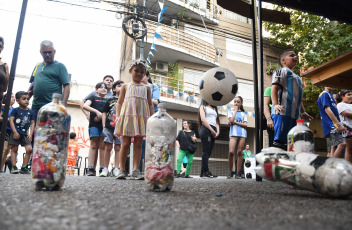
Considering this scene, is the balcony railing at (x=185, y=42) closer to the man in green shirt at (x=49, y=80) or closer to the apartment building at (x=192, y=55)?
the apartment building at (x=192, y=55)

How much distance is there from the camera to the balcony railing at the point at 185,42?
14.0 meters

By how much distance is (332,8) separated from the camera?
3.45 metres

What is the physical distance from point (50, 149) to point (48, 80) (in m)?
2.14

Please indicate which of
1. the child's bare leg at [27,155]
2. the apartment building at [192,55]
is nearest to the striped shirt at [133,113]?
the child's bare leg at [27,155]

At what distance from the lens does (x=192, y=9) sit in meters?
15.3

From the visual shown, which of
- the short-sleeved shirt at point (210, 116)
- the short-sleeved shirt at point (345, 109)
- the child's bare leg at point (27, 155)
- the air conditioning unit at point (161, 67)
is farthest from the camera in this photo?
the air conditioning unit at point (161, 67)

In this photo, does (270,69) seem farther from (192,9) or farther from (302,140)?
(302,140)

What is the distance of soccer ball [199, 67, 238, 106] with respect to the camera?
3.11m

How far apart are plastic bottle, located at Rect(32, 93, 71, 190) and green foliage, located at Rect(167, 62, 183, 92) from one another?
39.6 feet

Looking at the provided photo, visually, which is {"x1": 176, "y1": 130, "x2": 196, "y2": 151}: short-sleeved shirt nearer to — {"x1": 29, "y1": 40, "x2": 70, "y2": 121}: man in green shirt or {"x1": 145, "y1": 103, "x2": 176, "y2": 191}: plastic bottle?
{"x1": 29, "y1": 40, "x2": 70, "y2": 121}: man in green shirt

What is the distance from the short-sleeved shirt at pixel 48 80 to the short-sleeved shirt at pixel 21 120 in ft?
4.15

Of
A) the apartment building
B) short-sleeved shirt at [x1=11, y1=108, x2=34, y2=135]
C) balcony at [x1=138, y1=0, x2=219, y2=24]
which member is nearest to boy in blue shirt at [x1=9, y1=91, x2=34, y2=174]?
short-sleeved shirt at [x1=11, y1=108, x2=34, y2=135]

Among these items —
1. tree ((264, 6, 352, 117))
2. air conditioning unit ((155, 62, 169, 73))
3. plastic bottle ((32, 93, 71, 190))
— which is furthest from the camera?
air conditioning unit ((155, 62, 169, 73))

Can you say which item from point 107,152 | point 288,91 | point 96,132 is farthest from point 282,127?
point 96,132
